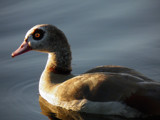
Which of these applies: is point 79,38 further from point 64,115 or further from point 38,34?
point 64,115

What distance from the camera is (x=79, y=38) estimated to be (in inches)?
409

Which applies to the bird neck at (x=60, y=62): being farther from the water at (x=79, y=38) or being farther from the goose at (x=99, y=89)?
the water at (x=79, y=38)

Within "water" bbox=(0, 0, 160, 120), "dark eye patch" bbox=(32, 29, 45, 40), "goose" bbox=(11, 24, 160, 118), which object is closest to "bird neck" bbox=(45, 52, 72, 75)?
"goose" bbox=(11, 24, 160, 118)

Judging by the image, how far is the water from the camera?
8508 millimetres

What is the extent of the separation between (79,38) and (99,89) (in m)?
3.63

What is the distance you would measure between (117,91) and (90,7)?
17.0 feet

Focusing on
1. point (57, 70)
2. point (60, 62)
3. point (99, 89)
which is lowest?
point (99, 89)

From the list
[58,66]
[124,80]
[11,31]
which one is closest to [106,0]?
[11,31]

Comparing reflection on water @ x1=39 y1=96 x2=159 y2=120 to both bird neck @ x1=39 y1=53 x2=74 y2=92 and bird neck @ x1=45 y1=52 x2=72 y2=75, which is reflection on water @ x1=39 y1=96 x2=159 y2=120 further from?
bird neck @ x1=45 y1=52 x2=72 y2=75

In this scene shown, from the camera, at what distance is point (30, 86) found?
8.73 metres

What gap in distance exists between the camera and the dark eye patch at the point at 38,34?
816cm

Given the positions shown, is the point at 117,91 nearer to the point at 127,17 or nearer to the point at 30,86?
the point at 30,86

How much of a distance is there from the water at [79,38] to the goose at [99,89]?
0.53 m

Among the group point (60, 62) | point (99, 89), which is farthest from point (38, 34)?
point (99, 89)
